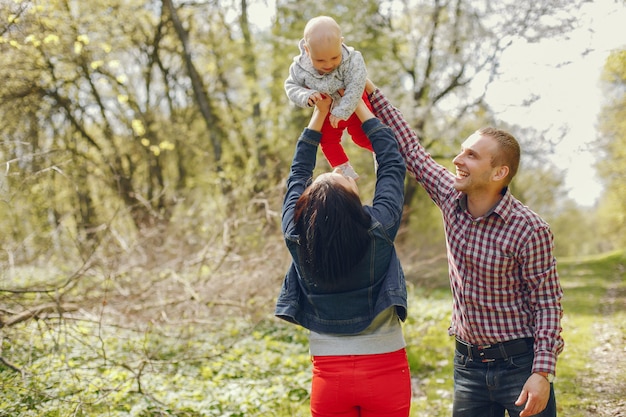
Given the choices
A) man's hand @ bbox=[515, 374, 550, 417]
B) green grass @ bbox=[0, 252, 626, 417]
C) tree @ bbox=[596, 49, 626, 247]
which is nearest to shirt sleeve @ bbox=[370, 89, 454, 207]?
man's hand @ bbox=[515, 374, 550, 417]

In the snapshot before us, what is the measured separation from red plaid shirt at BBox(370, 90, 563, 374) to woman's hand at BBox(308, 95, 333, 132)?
2.37 feet

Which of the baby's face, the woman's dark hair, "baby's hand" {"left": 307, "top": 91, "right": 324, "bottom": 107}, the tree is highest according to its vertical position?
the tree

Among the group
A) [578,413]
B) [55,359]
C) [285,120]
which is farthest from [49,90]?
[578,413]

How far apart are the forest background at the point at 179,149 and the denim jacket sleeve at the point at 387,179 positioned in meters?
2.85

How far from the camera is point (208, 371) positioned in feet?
18.5

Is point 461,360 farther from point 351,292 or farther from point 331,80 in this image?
point 331,80

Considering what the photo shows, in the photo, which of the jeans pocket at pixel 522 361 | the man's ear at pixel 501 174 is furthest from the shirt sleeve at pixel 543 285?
the man's ear at pixel 501 174

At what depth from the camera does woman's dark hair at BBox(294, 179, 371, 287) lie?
2109mm

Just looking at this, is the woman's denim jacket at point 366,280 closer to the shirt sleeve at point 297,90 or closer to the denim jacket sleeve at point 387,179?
the denim jacket sleeve at point 387,179

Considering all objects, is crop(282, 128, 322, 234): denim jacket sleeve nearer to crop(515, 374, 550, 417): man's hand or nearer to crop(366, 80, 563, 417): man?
crop(366, 80, 563, 417): man

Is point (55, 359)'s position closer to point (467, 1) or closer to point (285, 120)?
point (285, 120)

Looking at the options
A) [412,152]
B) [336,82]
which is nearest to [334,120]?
[336,82]

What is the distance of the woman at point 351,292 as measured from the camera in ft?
6.98

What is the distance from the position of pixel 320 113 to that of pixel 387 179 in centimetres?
45
